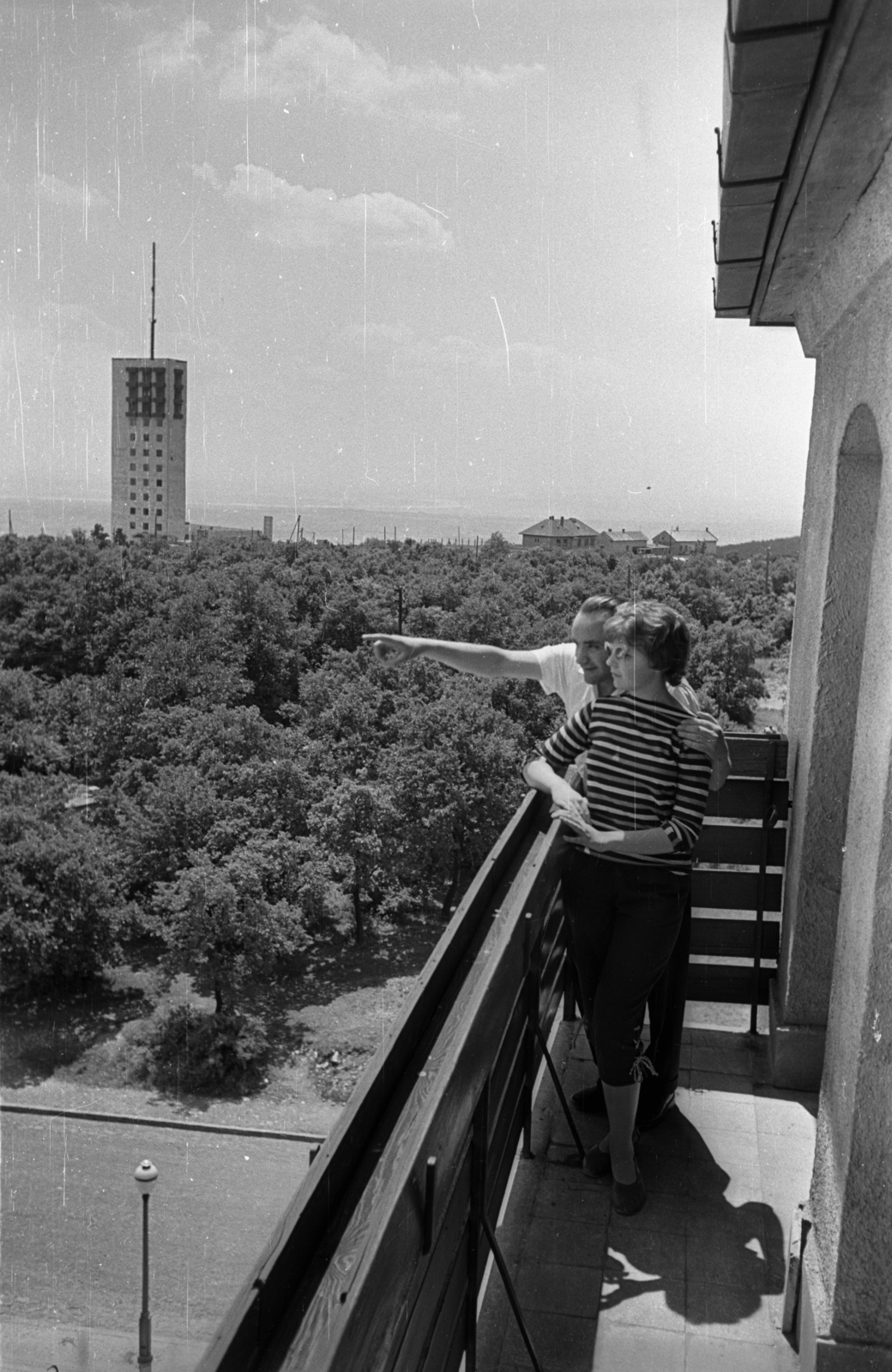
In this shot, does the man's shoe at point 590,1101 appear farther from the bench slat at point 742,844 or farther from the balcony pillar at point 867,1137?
the bench slat at point 742,844

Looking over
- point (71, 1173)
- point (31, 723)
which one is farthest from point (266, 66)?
point (71, 1173)

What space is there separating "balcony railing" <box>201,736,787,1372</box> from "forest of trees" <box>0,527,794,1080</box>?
12430 mm

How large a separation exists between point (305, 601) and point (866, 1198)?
5183cm

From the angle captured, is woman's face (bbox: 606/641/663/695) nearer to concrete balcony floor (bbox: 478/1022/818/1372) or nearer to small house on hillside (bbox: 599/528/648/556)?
concrete balcony floor (bbox: 478/1022/818/1372)

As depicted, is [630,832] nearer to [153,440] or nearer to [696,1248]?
[696,1248]

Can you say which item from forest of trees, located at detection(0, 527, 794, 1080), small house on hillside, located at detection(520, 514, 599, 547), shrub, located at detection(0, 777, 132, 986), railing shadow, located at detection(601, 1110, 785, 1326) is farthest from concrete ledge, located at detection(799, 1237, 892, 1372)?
small house on hillside, located at detection(520, 514, 599, 547)

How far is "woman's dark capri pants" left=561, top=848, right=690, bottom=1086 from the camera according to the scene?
6.93ft

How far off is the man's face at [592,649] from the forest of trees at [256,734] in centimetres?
1202

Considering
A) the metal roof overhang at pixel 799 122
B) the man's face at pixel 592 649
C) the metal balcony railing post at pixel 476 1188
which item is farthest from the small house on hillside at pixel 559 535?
the metal balcony railing post at pixel 476 1188

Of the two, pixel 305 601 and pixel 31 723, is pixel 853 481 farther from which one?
pixel 305 601

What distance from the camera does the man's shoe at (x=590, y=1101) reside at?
8.25 ft

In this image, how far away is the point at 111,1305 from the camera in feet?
58.5

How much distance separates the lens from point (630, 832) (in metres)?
2.06

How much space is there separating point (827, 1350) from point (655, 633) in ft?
3.60
